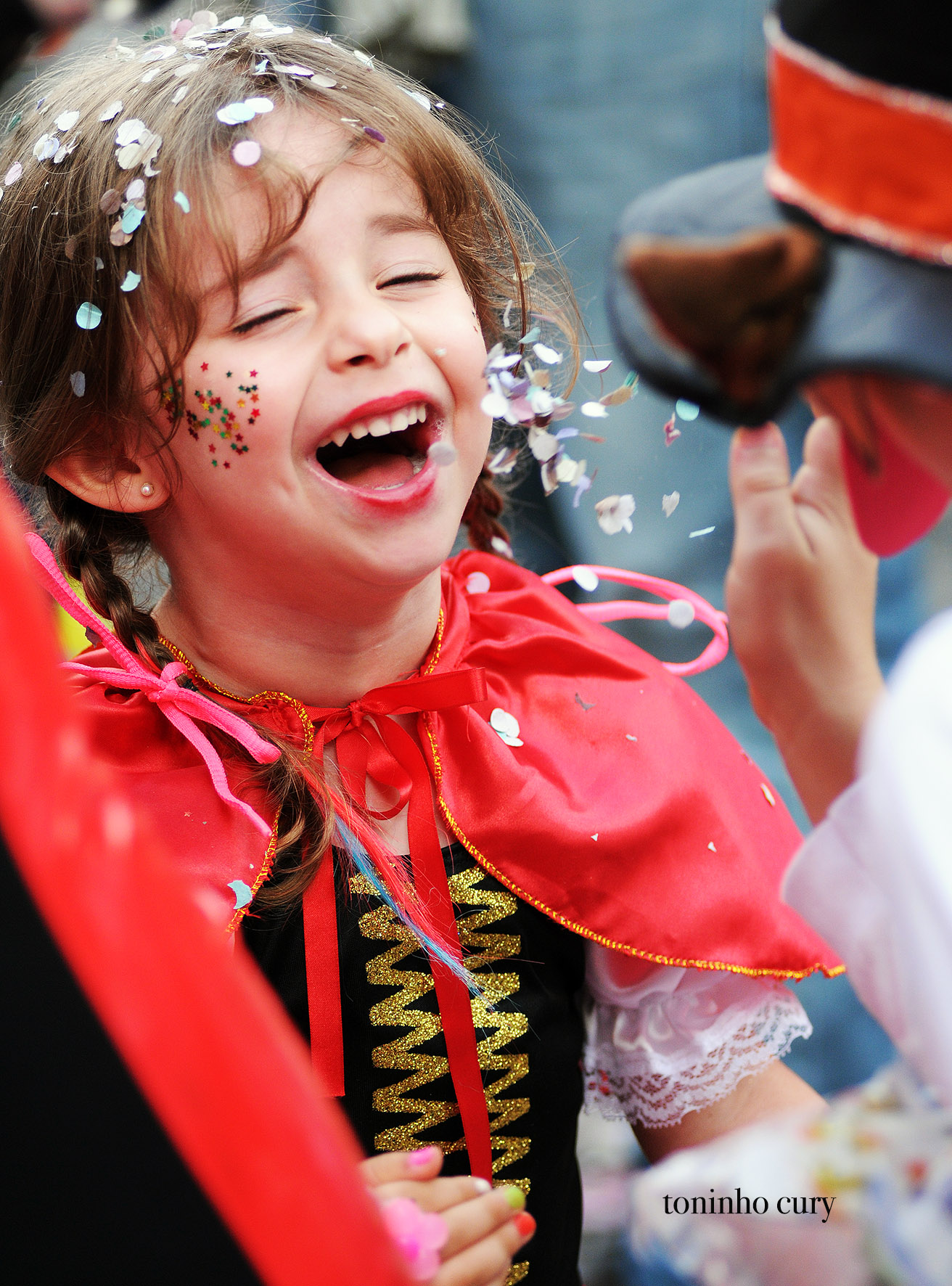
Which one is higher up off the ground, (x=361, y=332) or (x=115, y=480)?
(x=361, y=332)

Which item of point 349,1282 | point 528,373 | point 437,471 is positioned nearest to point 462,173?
point 528,373

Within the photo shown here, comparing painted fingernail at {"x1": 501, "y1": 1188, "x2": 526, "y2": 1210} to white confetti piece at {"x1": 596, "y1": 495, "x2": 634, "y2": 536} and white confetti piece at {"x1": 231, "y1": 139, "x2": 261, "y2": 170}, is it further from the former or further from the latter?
white confetti piece at {"x1": 231, "y1": 139, "x2": 261, "y2": 170}

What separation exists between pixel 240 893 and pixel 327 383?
1.24 ft

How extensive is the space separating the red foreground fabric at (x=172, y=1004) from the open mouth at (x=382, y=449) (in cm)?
48

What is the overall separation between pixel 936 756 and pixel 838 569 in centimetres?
16

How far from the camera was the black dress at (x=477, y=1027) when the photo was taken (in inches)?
36.9

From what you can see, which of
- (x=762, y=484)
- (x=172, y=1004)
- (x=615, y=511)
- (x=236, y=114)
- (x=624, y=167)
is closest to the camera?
(x=172, y=1004)

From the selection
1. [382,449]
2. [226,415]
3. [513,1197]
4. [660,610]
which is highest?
[226,415]

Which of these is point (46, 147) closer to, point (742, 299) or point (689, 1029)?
point (742, 299)

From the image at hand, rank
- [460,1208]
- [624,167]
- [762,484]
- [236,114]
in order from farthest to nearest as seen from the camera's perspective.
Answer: [624,167] → [236,114] → [460,1208] → [762,484]

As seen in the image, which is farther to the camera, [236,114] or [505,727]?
[505,727]

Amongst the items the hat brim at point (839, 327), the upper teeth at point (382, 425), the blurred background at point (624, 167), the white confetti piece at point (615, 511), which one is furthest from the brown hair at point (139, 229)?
the blurred background at point (624, 167)

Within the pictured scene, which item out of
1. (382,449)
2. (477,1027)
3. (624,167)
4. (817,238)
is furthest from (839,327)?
(624,167)

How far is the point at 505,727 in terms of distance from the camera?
102cm
